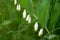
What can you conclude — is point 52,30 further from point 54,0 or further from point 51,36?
point 54,0

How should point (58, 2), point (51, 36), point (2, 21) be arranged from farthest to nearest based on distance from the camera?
point (2, 21) < point (58, 2) < point (51, 36)

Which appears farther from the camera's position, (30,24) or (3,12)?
(3,12)

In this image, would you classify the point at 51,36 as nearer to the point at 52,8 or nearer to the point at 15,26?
the point at 52,8

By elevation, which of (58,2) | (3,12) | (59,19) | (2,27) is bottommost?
(2,27)

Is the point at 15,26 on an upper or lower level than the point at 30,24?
lower

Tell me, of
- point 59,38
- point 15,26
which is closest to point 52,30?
Result: point 59,38

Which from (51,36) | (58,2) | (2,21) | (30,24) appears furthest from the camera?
(2,21)
